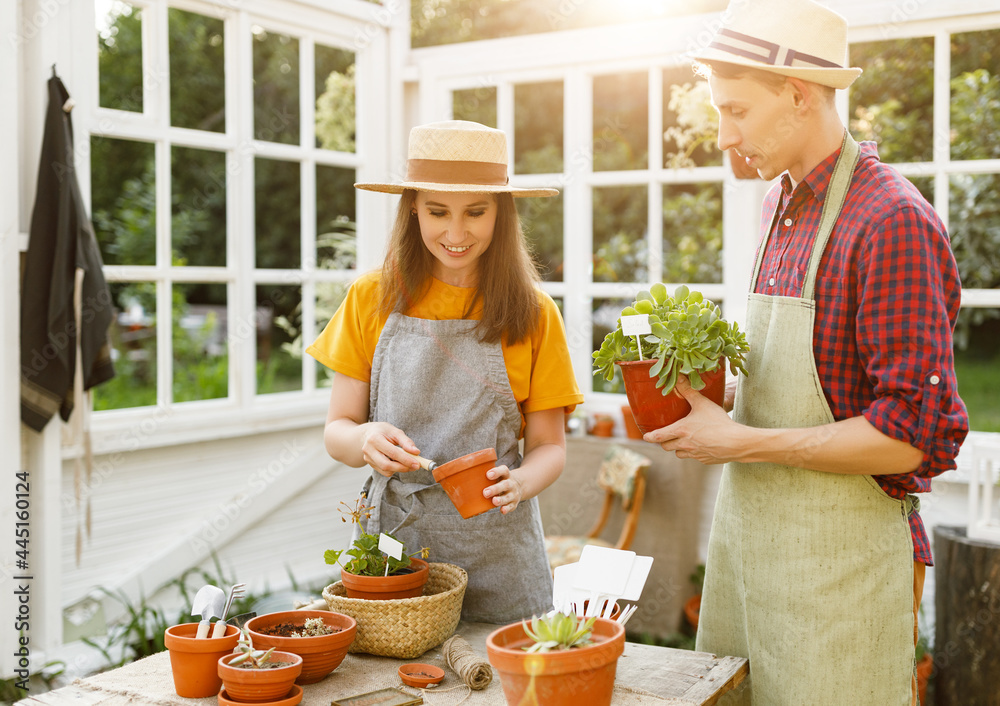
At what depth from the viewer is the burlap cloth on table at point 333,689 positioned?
138cm

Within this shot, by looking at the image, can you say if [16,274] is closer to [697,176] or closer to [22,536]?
[22,536]

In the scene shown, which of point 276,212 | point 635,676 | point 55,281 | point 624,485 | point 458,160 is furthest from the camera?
point 276,212

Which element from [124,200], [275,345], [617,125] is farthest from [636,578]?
[275,345]

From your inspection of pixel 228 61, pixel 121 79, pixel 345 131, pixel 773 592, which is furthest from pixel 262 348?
pixel 773 592

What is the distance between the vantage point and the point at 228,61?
12.8 feet

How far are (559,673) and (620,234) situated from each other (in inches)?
144

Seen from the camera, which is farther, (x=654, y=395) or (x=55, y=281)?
(x=55, y=281)

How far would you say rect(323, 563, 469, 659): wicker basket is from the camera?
153 cm

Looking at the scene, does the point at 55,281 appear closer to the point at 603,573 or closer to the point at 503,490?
the point at 503,490

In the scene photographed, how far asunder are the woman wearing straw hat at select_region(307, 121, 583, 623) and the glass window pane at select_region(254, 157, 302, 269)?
8126mm

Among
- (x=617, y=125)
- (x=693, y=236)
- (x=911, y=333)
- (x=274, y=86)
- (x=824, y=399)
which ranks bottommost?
(x=824, y=399)

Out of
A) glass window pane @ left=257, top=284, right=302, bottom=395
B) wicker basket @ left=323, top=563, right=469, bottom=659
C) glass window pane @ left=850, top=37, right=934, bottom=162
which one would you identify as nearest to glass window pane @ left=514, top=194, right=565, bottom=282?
glass window pane @ left=850, top=37, right=934, bottom=162

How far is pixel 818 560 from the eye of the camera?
1563 millimetres

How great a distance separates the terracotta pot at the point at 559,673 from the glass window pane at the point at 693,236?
3.19 metres
